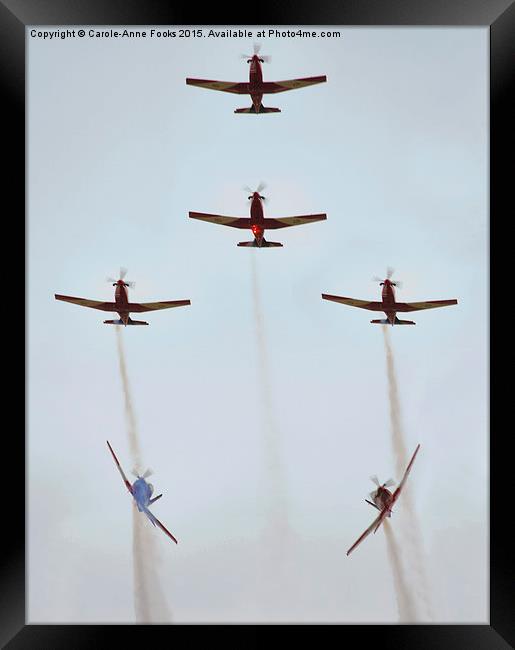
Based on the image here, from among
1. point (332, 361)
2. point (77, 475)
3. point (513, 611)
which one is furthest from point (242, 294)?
point (513, 611)

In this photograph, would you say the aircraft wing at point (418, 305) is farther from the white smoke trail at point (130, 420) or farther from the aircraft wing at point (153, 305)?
the white smoke trail at point (130, 420)

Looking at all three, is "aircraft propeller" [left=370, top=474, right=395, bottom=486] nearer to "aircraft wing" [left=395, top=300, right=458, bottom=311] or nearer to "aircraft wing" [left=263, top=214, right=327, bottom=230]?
"aircraft wing" [left=395, top=300, right=458, bottom=311]

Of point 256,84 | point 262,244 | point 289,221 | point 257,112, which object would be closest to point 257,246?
point 262,244

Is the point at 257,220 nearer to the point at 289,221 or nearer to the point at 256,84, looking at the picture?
the point at 289,221

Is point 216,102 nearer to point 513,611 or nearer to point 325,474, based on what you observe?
point 325,474

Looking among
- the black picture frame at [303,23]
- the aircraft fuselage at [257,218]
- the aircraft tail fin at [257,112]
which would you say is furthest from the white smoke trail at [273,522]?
the aircraft tail fin at [257,112]

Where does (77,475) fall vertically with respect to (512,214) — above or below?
below

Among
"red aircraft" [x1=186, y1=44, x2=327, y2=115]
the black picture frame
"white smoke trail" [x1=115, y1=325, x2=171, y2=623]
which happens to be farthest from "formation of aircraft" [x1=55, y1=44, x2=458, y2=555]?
the black picture frame
